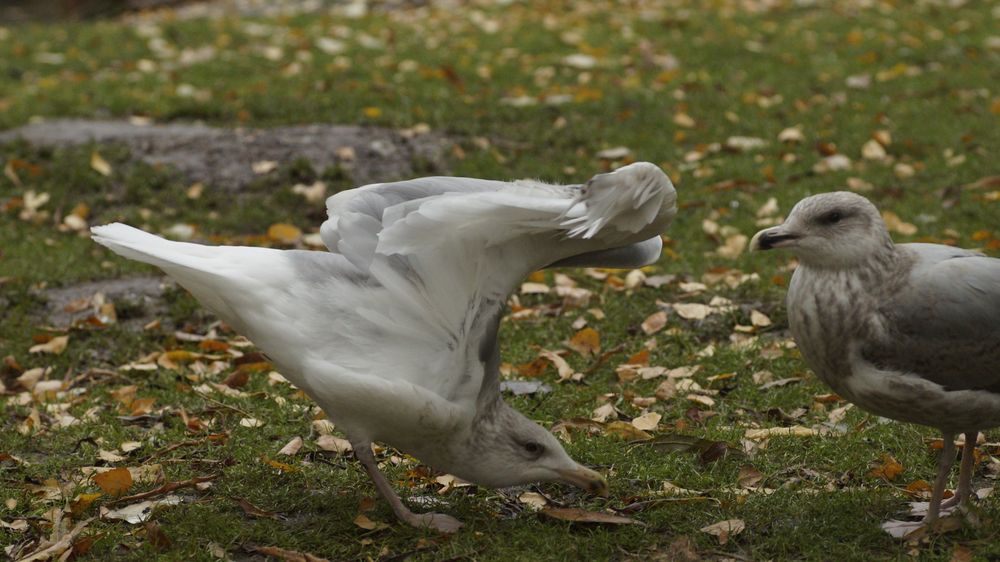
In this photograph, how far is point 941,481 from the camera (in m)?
3.47

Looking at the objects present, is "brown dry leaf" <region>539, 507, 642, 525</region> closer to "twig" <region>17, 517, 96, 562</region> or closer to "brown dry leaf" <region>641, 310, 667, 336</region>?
"twig" <region>17, 517, 96, 562</region>

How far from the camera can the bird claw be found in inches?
142

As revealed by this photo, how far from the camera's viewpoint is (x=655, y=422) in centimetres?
443

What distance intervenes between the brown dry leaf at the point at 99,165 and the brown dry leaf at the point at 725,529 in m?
5.35

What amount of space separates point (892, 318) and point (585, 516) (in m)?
1.09

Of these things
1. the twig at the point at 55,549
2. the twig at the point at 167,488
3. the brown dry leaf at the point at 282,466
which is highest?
the twig at the point at 55,549

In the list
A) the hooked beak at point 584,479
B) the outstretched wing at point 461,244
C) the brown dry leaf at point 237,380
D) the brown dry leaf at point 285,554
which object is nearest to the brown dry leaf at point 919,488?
the hooked beak at point 584,479

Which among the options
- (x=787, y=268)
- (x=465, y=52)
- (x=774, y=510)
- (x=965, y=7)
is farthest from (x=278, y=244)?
(x=965, y=7)

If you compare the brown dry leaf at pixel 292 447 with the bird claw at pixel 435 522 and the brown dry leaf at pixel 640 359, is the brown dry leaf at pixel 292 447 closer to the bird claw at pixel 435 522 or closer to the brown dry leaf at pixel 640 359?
the bird claw at pixel 435 522

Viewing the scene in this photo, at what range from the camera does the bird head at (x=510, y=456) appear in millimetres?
3590

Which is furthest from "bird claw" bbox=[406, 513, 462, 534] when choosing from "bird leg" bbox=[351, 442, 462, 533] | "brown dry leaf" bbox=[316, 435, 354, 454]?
"brown dry leaf" bbox=[316, 435, 354, 454]

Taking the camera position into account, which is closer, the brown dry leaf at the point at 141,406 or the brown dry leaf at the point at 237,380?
the brown dry leaf at the point at 141,406

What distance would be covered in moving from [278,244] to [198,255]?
10.7 ft

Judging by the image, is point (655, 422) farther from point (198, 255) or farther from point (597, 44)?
point (597, 44)
